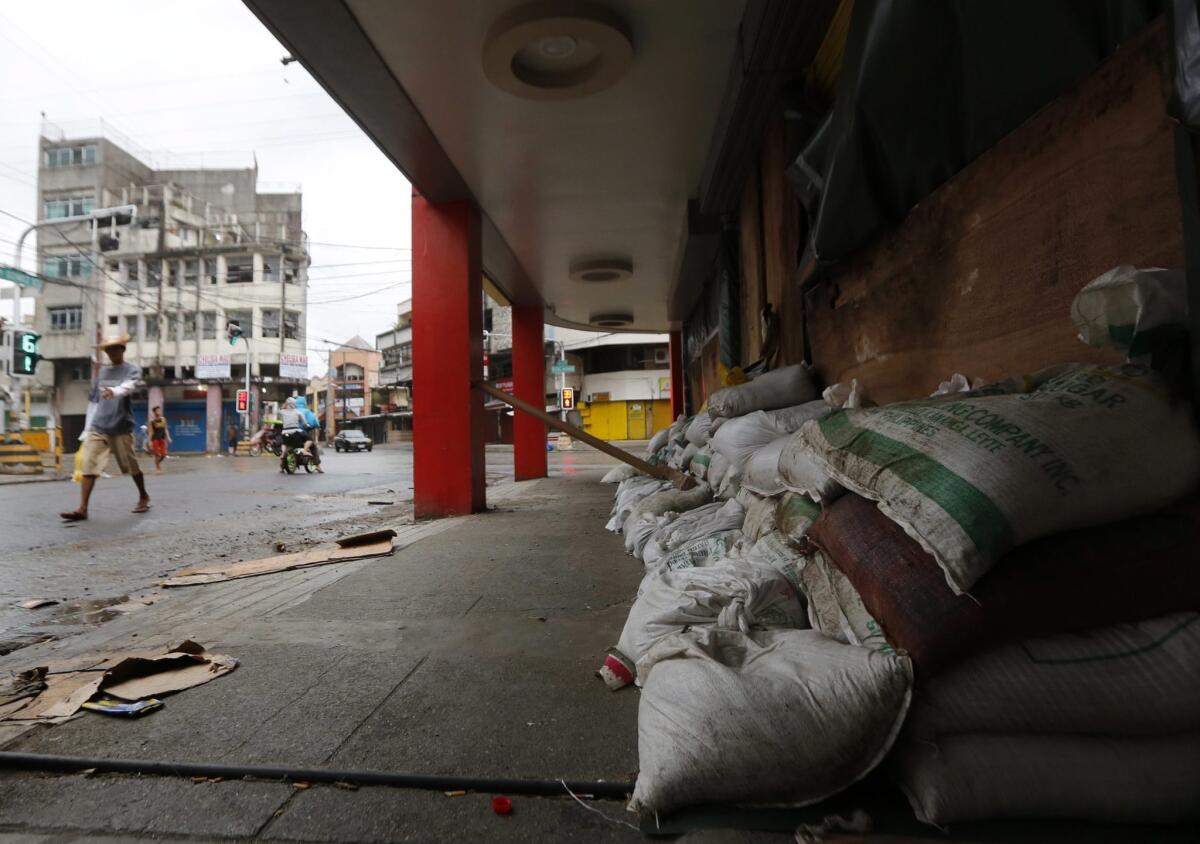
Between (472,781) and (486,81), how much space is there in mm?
3567

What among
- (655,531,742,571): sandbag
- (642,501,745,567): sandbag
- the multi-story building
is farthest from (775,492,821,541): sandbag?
the multi-story building

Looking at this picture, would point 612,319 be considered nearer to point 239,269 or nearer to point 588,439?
point 588,439

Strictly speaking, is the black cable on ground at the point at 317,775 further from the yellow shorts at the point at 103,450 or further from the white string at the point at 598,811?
the yellow shorts at the point at 103,450

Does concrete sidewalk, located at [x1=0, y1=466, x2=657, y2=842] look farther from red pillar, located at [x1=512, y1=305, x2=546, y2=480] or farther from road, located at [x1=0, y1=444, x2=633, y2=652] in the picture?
red pillar, located at [x1=512, y1=305, x2=546, y2=480]

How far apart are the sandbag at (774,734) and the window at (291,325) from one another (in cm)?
3575

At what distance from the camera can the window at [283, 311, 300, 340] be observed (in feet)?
106

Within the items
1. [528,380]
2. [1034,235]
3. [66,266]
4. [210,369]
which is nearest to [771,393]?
[1034,235]

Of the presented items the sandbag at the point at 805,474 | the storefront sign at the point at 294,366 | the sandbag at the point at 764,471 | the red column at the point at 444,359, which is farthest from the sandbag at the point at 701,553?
the storefront sign at the point at 294,366

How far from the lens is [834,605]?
1392 millimetres

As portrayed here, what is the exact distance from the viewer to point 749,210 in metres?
4.77

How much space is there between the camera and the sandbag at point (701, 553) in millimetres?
2133

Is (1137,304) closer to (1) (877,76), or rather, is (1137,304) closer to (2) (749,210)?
(1) (877,76)

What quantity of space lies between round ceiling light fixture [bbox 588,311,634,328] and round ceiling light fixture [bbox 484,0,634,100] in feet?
22.3

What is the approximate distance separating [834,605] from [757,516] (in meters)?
0.80
